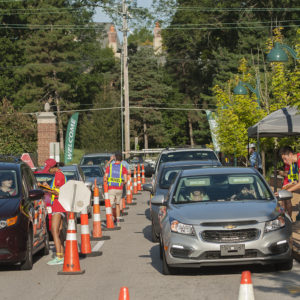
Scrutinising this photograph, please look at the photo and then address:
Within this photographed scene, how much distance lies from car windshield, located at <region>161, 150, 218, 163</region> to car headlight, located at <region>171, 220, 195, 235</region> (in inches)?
403

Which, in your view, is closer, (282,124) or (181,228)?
(181,228)

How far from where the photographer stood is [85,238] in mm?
13414

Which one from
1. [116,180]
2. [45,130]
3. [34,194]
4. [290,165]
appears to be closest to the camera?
[34,194]

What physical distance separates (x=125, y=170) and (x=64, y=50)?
66577 mm

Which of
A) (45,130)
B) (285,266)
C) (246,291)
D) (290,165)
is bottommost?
(285,266)

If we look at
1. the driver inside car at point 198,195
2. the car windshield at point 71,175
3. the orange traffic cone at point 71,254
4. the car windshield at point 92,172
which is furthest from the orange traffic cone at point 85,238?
the car windshield at point 92,172

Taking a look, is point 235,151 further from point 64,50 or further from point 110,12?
point 64,50

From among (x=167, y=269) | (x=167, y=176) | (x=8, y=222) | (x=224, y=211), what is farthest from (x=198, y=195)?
(x=167, y=176)

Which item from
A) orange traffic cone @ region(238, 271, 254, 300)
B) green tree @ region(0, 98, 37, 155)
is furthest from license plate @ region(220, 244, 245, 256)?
green tree @ region(0, 98, 37, 155)

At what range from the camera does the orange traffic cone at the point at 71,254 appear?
1133 cm

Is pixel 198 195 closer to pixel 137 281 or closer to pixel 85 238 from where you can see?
pixel 137 281

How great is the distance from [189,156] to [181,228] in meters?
10.5

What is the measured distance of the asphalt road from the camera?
9578mm

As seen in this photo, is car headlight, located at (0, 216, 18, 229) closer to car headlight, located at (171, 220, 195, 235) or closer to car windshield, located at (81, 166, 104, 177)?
car headlight, located at (171, 220, 195, 235)
